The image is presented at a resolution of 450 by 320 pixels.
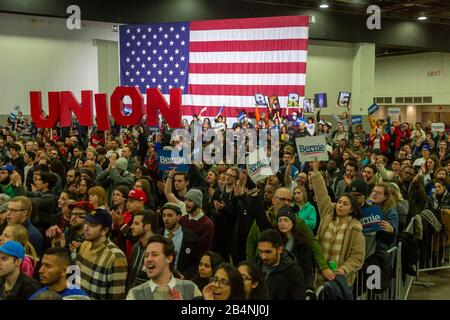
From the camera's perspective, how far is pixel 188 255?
455 cm

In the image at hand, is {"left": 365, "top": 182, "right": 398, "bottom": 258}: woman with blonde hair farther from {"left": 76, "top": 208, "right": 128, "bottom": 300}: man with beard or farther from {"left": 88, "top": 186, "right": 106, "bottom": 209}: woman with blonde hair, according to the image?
{"left": 88, "top": 186, "right": 106, "bottom": 209}: woman with blonde hair

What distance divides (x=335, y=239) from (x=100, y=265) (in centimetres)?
202

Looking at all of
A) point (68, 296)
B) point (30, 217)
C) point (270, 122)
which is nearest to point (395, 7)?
point (270, 122)

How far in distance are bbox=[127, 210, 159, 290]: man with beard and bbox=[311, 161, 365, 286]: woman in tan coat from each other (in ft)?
4.78

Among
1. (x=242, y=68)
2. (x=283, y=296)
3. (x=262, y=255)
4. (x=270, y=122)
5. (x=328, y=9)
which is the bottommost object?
(x=283, y=296)

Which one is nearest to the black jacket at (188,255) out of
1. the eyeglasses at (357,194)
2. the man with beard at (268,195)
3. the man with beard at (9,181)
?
the eyeglasses at (357,194)

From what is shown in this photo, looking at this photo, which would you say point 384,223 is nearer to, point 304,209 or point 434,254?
point 304,209

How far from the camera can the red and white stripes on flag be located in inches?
719

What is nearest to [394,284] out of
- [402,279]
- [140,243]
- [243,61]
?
[402,279]

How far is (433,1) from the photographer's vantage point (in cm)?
2291

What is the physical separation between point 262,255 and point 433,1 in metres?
22.2
